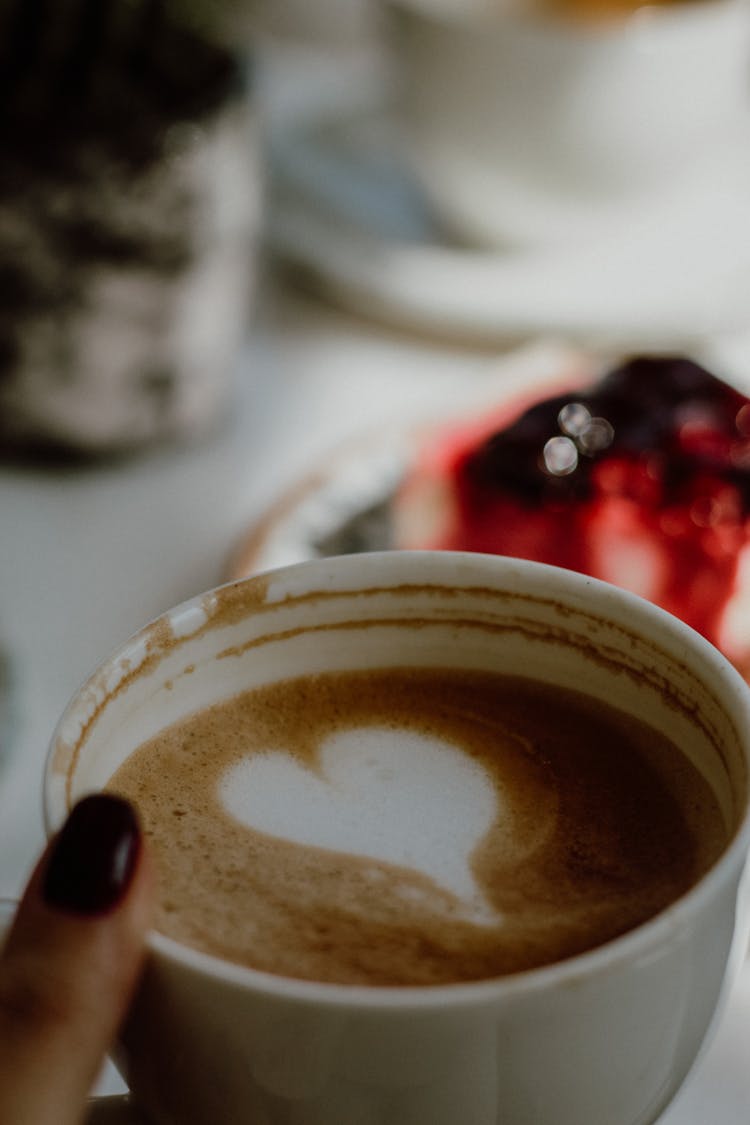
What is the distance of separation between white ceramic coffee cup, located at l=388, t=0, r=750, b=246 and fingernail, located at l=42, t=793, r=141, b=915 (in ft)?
2.66

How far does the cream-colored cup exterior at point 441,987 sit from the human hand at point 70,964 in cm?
1

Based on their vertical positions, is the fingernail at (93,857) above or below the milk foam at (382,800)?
above

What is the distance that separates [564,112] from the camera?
3.48 feet

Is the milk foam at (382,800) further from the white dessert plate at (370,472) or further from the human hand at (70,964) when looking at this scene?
the white dessert plate at (370,472)

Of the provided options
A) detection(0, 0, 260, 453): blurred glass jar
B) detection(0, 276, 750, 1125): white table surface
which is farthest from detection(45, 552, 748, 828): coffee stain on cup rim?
detection(0, 0, 260, 453): blurred glass jar

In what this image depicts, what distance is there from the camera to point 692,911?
351mm

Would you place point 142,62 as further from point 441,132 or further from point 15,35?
point 441,132

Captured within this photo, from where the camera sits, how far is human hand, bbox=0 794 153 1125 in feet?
1.11

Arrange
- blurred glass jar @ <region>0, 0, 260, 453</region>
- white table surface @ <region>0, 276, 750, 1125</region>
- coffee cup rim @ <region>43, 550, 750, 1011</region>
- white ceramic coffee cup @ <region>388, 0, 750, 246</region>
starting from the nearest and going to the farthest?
coffee cup rim @ <region>43, 550, 750, 1011</region> → white table surface @ <region>0, 276, 750, 1125</region> → blurred glass jar @ <region>0, 0, 260, 453</region> → white ceramic coffee cup @ <region>388, 0, 750, 246</region>

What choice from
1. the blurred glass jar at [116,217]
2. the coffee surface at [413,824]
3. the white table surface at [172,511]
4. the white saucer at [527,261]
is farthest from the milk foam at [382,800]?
the white saucer at [527,261]

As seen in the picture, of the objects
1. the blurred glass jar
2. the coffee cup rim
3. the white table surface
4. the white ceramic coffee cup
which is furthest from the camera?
the white ceramic coffee cup

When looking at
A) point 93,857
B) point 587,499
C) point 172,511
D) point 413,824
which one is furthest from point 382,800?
point 172,511

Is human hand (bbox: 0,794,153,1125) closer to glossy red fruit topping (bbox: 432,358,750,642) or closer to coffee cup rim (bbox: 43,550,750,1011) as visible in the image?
coffee cup rim (bbox: 43,550,750,1011)

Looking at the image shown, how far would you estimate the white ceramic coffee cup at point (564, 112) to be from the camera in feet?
3.37
